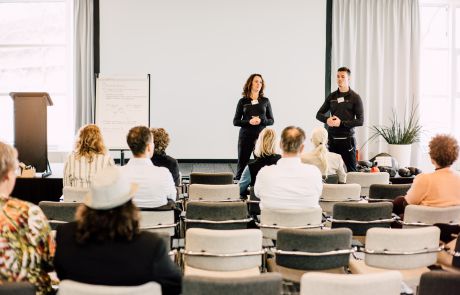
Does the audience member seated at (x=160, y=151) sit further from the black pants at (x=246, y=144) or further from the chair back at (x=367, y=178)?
the black pants at (x=246, y=144)

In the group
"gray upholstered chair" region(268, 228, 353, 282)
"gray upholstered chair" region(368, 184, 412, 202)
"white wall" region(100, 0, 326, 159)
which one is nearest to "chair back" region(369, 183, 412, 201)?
"gray upholstered chair" region(368, 184, 412, 202)

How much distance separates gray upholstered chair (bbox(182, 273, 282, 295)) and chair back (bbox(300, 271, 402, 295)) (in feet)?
0.50

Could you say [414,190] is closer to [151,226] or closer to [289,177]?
[289,177]

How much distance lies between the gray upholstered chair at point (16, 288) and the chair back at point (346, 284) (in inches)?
44.8

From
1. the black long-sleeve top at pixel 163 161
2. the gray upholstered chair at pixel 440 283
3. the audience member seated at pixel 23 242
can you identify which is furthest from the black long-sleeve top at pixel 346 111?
the audience member seated at pixel 23 242

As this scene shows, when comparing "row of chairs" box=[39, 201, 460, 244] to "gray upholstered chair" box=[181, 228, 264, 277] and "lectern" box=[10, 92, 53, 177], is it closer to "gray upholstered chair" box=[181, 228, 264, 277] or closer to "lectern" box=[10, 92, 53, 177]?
"gray upholstered chair" box=[181, 228, 264, 277]

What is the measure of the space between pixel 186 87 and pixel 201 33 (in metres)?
0.92

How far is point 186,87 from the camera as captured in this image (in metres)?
9.45

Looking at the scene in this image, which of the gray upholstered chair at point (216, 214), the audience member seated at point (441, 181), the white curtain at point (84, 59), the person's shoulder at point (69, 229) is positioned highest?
the white curtain at point (84, 59)

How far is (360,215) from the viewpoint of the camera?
412 centimetres

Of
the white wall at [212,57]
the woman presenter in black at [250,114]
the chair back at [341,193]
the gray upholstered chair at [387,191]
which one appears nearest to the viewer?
the chair back at [341,193]

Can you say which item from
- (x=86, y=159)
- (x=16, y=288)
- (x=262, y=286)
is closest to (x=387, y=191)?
(x=86, y=159)

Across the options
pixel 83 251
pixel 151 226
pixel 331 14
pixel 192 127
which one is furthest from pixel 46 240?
pixel 331 14

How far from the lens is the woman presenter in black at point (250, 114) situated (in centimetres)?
736
